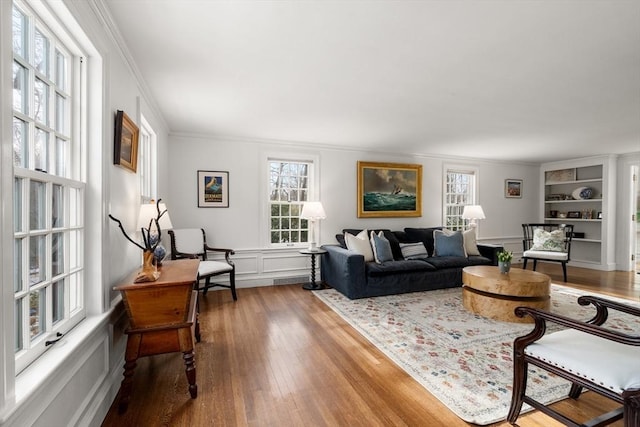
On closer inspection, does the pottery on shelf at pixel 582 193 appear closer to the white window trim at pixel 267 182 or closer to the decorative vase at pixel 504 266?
the decorative vase at pixel 504 266

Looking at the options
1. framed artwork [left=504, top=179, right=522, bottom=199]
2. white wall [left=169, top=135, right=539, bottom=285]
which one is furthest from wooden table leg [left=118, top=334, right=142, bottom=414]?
framed artwork [left=504, top=179, right=522, bottom=199]

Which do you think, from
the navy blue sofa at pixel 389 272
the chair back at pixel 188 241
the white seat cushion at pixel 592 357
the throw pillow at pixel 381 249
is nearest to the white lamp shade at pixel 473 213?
the navy blue sofa at pixel 389 272

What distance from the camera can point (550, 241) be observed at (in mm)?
5332

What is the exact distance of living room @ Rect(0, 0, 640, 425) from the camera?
1.56 metres

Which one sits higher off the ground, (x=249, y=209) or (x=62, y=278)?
(x=249, y=209)

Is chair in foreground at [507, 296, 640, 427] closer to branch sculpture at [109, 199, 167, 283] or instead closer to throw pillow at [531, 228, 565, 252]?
branch sculpture at [109, 199, 167, 283]

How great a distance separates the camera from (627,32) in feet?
5.99

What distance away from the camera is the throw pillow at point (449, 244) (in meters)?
4.82

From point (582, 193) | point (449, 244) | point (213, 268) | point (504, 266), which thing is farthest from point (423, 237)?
point (582, 193)

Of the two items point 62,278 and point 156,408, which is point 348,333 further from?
point 62,278

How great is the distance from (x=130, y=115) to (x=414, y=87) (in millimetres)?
2395

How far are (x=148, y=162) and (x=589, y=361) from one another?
152 inches

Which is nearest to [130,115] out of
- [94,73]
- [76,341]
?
[94,73]

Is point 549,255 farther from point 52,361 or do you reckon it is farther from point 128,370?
point 52,361
